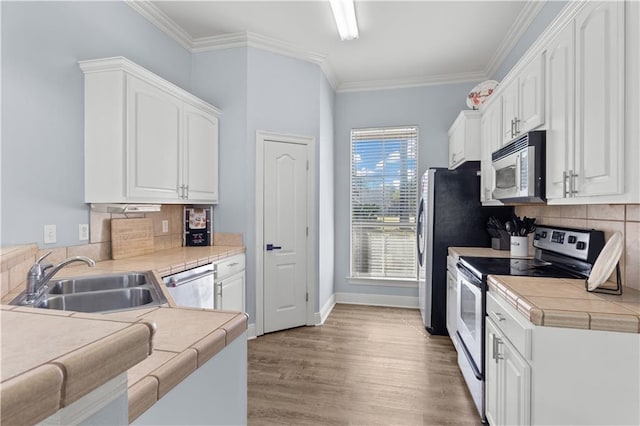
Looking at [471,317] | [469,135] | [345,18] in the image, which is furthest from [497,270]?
[345,18]

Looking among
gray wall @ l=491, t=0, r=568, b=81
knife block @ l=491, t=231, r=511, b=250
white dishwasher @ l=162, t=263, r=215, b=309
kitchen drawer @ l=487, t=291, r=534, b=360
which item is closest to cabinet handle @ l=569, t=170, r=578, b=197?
kitchen drawer @ l=487, t=291, r=534, b=360

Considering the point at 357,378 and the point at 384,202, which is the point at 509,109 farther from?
the point at 357,378

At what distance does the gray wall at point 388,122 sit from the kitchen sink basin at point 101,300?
10.3 ft

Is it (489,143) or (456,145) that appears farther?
(456,145)

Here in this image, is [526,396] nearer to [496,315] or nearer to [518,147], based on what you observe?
[496,315]

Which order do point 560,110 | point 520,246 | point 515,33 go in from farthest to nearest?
point 515,33
point 520,246
point 560,110

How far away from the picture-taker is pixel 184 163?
117 inches

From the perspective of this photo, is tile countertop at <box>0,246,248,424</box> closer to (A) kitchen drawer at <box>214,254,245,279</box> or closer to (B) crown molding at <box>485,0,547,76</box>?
(A) kitchen drawer at <box>214,254,245,279</box>

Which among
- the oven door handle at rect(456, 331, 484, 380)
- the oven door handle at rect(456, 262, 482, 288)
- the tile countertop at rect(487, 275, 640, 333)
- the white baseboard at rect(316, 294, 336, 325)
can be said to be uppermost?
the tile countertop at rect(487, 275, 640, 333)

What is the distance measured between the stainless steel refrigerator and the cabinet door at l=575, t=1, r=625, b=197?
1.77m

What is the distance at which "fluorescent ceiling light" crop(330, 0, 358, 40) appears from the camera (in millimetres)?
2732

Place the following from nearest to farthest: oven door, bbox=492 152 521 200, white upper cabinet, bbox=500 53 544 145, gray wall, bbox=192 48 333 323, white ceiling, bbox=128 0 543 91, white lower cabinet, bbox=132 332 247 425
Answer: white lower cabinet, bbox=132 332 247 425
white upper cabinet, bbox=500 53 544 145
oven door, bbox=492 152 521 200
white ceiling, bbox=128 0 543 91
gray wall, bbox=192 48 333 323

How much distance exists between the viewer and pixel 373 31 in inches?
130

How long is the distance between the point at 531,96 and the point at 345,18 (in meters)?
1.70
